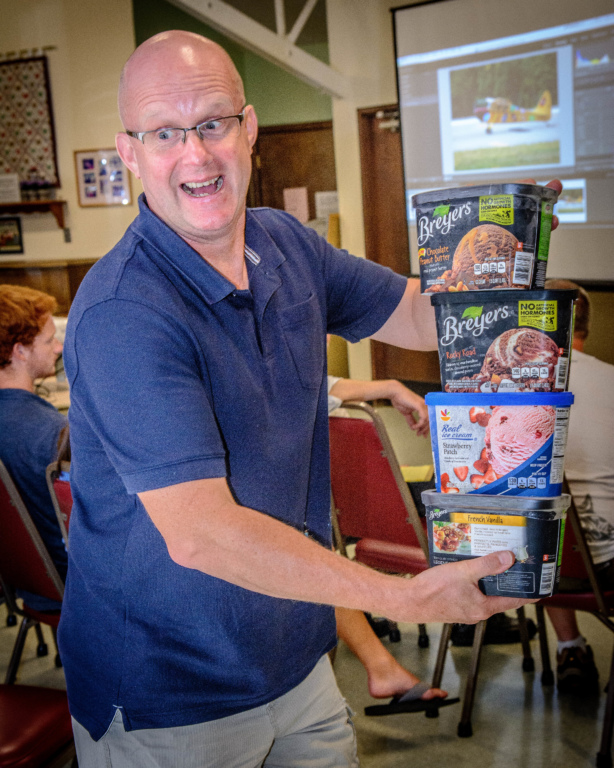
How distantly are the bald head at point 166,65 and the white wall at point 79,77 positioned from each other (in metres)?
6.80

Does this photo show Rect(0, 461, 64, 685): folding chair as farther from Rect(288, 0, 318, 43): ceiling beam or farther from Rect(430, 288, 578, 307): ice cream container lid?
Rect(288, 0, 318, 43): ceiling beam

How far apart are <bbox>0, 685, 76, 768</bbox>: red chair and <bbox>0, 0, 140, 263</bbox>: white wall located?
648cm

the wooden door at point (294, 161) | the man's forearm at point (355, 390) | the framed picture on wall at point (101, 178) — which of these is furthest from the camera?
the wooden door at point (294, 161)

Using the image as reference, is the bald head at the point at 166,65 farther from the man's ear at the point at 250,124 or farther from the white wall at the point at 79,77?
the white wall at the point at 79,77

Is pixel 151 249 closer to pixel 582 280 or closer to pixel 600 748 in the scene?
pixel 600 748

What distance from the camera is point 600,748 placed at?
2.13 m

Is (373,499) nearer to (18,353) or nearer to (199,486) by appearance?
(18,353)

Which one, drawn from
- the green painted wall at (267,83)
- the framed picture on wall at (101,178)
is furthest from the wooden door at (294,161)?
the framed picture on wall at (101,178)

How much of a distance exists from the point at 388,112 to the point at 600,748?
532cm

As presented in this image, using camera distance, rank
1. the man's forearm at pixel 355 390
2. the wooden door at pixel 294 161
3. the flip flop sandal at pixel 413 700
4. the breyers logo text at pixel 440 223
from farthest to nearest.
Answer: the wooden door at pixel 294 161
the man's forearm at pixel 355 390
the flip flop sandal at pixel 413 700
the breyers logo text at pixel 440 223

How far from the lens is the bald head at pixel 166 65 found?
1.13 metres

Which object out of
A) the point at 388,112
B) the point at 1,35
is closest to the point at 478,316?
the point at 388,112

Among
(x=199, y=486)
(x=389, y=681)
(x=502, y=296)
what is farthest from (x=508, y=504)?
(x=389, y=681)

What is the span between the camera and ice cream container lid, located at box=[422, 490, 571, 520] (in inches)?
39.3
